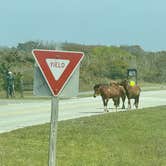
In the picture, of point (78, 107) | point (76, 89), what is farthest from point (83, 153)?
point (78, 107)

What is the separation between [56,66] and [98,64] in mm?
62251

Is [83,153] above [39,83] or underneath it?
underneath

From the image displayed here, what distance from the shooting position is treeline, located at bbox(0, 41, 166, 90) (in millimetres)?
58291

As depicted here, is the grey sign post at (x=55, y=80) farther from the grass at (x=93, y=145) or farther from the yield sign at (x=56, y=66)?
the grass at (x=93, y=145)

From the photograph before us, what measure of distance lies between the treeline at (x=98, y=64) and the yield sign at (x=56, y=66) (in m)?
28.3

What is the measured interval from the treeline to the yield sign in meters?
28.3

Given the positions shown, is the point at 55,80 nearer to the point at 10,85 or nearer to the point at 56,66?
the point at 56,66

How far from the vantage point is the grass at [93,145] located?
14.4m

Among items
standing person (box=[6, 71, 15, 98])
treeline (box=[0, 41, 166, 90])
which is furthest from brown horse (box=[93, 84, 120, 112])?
standing person (box=[6, 71, 15, 98])

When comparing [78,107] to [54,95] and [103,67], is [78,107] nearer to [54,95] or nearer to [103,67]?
[54,95]

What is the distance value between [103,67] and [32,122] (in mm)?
47636

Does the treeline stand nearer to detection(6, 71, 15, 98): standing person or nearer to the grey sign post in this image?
detection(6, 71, 15, 98): standing person

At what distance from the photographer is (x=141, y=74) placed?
8469cm

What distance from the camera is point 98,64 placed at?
236ft
